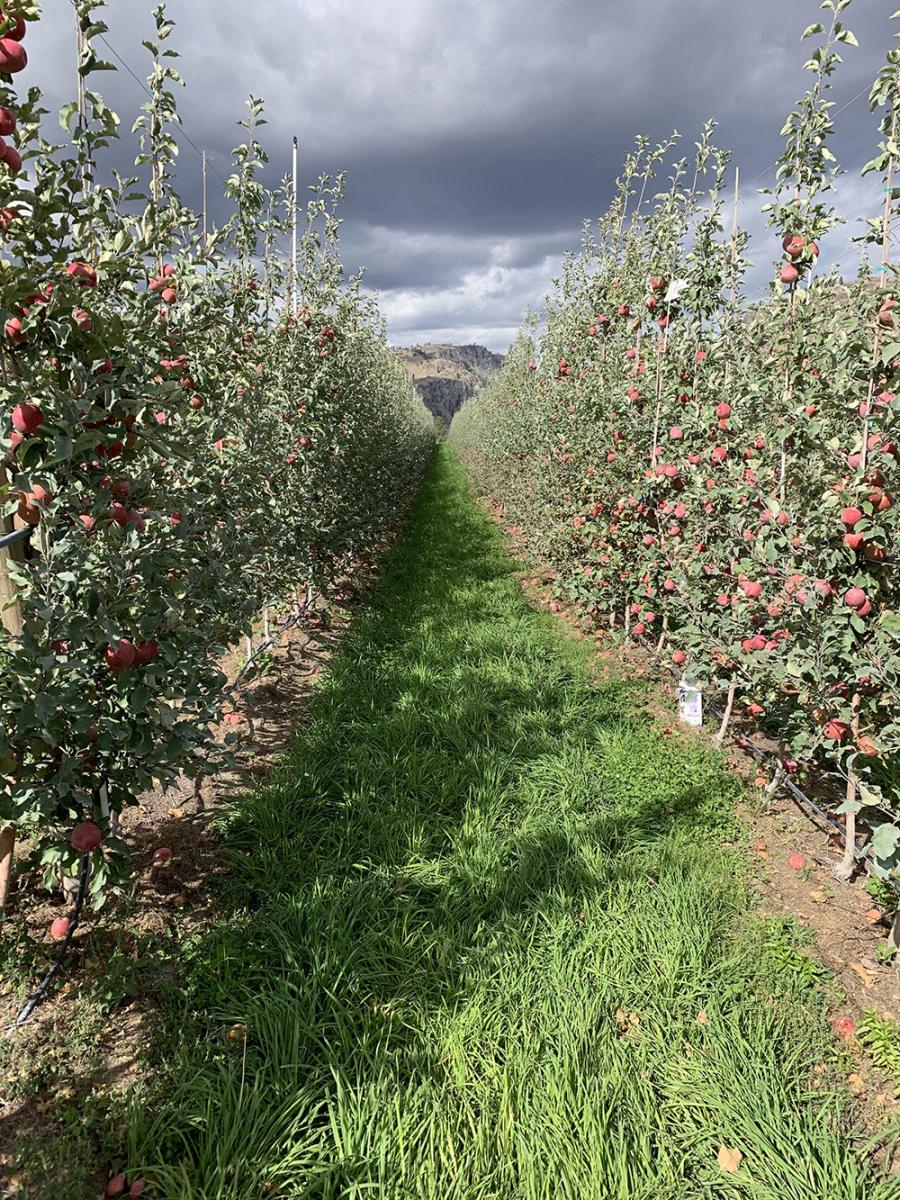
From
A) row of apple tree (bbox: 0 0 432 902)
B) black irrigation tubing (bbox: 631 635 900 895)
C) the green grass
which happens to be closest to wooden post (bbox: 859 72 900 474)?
black irrigation tubing (bbox: 631 635 900 895)

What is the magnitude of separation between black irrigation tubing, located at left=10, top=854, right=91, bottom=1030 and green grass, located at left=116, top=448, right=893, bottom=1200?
42cm

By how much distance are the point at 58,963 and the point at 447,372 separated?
138m

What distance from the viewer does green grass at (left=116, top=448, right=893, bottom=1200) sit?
5.49ft

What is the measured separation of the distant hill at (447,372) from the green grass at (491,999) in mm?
96823

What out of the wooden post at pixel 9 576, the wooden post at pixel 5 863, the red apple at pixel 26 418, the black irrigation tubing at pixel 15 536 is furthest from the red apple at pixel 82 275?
the wooden post at pixel 5 863

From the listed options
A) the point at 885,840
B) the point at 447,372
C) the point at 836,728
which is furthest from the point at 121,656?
the point at 447,372

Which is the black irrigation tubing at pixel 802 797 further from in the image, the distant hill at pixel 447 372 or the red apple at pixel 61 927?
the distant hill at pixel 447 372

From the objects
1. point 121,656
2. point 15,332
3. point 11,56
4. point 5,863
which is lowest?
point 5,863

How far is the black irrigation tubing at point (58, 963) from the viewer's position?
1.93 meters

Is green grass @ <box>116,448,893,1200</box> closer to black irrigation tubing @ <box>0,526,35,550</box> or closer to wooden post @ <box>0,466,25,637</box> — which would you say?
wooden post @ <box>0,466,25,637</box>

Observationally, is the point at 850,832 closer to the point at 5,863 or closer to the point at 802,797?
the point at 802,797

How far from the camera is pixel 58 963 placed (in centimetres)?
203

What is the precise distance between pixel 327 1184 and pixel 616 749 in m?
2.73

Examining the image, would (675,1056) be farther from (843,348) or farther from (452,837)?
(843,348)
